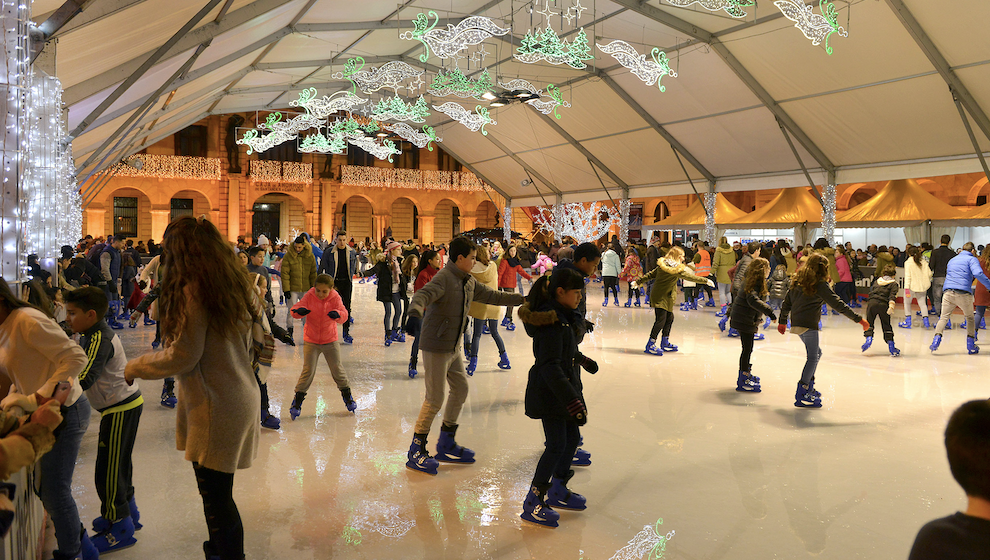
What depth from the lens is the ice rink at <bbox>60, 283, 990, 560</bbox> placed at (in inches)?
116

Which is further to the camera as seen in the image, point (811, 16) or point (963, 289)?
point (963, 289)

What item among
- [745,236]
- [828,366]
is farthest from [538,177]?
[828,366]

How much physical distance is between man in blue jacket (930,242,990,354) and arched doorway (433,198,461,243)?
85.5 ft

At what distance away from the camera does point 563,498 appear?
334cm

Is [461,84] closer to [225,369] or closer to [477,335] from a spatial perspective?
[477,335]

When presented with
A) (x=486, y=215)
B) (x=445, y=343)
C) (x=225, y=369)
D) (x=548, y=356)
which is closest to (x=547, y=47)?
(x=445, y=343)

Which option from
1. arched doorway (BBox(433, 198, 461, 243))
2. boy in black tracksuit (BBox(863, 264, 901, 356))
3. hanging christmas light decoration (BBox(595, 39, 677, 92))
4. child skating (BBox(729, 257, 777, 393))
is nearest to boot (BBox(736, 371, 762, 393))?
child skating (BBox(729, 257, 777, 393))

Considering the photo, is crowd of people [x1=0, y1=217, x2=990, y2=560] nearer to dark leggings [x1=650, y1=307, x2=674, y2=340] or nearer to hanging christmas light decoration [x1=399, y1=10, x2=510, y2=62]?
dark leggings [x1=650, y1=307, x2=674, y2=340]

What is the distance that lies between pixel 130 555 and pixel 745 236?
2124cm

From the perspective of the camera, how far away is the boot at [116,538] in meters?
2.79

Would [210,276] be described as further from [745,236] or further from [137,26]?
[745,236]

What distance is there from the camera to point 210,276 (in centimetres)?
216

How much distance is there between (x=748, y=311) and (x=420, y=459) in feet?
11.8

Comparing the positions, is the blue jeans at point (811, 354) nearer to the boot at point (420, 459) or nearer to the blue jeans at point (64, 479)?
the boot at point (420, 459)
